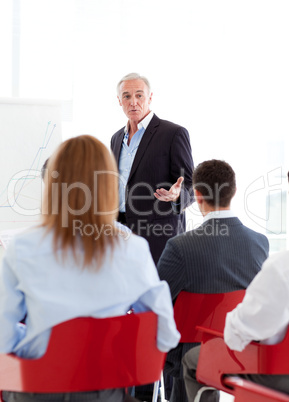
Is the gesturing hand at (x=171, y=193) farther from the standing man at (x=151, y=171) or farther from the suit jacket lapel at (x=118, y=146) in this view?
the suit jacket lapel at (x=118, y=146)

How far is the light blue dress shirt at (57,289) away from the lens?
4.37 feet

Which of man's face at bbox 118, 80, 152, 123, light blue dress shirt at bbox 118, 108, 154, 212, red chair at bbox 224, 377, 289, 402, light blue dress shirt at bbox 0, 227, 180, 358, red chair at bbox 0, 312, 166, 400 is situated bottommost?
red chair at bbox 224, 377, 289, 402

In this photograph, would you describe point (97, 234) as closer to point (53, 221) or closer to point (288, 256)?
point (53, 221)

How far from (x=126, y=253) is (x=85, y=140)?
0.34m

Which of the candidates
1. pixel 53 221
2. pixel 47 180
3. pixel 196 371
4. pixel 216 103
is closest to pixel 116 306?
pixel 53 221

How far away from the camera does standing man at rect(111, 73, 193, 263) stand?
9.95ft

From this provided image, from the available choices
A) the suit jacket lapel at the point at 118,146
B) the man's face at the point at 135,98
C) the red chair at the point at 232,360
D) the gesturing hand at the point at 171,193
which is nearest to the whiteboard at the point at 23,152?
the suit jacket lapel at the point at 118,146

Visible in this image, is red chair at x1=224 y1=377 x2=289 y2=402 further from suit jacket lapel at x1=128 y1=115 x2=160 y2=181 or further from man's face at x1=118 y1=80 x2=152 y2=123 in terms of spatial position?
man's face at x1=118 y1=80 x2=152 y2=123

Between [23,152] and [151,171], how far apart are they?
0.94m

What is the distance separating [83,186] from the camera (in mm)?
1414

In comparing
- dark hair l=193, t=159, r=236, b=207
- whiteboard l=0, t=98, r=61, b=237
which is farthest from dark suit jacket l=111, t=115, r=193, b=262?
dark hair l=193, t=159, r=236, b=207

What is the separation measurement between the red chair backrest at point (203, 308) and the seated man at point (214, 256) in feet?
0.14

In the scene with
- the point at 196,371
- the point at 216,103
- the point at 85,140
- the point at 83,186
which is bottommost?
the point at 196,371

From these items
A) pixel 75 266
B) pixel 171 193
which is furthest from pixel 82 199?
pixel 171 193
